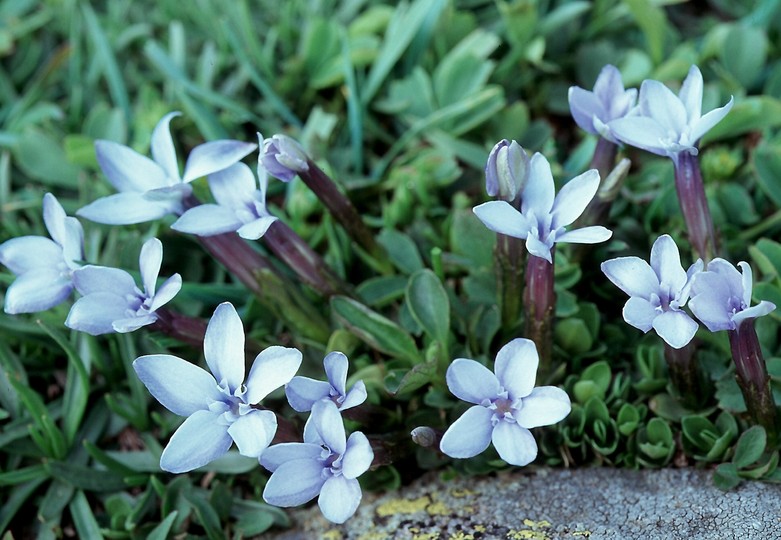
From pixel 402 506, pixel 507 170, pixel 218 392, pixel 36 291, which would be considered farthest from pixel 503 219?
pixel 36 291

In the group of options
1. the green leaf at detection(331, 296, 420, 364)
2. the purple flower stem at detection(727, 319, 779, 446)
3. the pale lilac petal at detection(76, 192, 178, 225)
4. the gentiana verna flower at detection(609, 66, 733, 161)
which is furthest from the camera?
the green leaf at detection(331, 296, 420, 364)

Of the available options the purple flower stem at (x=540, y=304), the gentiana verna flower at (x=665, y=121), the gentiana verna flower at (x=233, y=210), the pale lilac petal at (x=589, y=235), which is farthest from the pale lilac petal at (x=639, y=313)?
the gentiana verna flower at (x=233, y=210)

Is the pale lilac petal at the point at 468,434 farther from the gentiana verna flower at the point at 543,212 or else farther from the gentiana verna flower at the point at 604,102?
the gentiana verna flower at the point at 604,102

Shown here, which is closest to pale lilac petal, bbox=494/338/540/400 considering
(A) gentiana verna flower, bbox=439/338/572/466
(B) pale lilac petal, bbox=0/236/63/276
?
(A) gentiana verna flower, bbox=439/338/572/466

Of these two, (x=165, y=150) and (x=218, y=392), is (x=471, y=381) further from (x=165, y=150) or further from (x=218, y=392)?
(x=165, y=150)

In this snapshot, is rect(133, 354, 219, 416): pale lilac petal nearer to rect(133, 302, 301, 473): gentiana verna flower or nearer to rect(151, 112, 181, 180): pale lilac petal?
rect(133, 302, 301, 473): gentiana verna flower

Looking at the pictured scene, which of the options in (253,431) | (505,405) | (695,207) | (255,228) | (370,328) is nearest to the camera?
(253,431)

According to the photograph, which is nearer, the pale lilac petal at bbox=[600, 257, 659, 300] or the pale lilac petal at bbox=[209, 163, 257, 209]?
the pale lilac petal at bbox=[600, 257, 659, 300]
